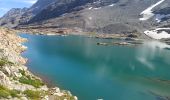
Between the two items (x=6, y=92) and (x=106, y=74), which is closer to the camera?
(x=6, y=92)

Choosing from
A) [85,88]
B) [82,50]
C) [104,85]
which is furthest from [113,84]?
[82,50]

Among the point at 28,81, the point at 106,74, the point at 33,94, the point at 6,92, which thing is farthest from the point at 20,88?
the point at 106,74

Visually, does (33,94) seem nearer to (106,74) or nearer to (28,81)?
(28,81)

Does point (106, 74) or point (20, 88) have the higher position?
point (20, 88)

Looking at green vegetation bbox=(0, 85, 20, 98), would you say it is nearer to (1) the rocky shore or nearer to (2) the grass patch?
(1) the rocky shore

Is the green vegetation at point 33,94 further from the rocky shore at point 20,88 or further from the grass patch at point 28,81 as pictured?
the grass patch at point 28,81

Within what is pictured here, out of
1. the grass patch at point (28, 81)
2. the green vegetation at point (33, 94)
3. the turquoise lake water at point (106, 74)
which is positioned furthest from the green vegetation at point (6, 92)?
the turquoise lake water at point (106, 74)

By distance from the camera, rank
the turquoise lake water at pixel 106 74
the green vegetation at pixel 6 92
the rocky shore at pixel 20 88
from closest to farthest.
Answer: the green vegetation at pixel 6 92 → the rocky shore at pixel 20 88 → the turquoise lake water at pixel 106 74

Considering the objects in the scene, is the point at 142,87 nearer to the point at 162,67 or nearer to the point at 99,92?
the point at 99,92

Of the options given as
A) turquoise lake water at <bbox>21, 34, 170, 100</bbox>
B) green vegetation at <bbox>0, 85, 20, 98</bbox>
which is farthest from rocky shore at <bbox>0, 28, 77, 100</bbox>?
turquoise lake water at <bbox>21, 34, 170, 100</bbox>

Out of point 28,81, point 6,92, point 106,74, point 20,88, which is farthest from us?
point 106,74

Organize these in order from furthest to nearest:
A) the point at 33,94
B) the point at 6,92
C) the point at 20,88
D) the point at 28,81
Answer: the point at 28,81 → the point at 20,88 → the point at 33,94 → the point at 6,92
